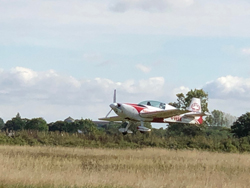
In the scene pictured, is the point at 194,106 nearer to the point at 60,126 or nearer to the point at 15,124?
the point at 60,126

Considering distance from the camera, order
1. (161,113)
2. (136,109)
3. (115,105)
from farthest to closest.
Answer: (161,113) → (136,109) → (115,105)

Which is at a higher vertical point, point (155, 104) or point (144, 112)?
point (155, 104)

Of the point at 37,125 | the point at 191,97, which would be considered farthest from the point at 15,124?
the point at 191,97

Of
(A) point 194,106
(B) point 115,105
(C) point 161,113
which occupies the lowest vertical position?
(C) point 161,113

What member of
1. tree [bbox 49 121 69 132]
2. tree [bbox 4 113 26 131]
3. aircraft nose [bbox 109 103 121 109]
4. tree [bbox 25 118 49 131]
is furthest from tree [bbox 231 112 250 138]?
tree [bbox 4 113 26 131]

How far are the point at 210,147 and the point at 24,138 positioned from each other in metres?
14.5

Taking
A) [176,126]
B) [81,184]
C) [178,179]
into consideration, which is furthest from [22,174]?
[176,126]

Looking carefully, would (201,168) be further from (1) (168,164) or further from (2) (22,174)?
(2) (22,174)

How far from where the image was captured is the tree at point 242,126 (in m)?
52.8

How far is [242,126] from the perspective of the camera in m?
53.9

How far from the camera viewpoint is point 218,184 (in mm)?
15758

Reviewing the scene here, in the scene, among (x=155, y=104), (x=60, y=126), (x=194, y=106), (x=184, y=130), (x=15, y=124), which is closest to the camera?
(x=155, y=104)

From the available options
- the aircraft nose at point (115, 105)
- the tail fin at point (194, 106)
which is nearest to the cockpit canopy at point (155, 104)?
the aircraft nose at point (115, 105)

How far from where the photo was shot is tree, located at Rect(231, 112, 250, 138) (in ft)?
173
